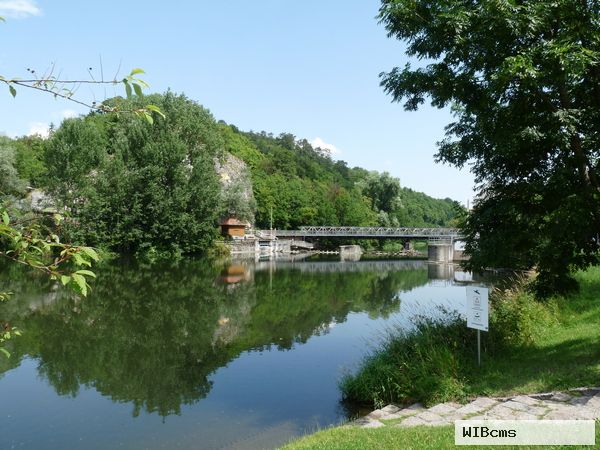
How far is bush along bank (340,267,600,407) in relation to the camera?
7477 millimetres

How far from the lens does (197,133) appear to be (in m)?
46.8

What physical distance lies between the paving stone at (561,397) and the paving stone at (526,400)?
0.76 ft

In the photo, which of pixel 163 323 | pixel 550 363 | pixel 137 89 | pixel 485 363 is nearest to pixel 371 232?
pixel 163 323

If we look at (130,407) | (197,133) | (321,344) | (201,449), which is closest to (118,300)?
(321,344)

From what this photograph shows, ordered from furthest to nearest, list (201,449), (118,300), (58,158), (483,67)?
(58,158) < (118,300) < (483,67) < (201,449)

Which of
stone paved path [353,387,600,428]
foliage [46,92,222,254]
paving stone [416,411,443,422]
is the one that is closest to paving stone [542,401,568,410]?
stone paved path [353,387,600,428]

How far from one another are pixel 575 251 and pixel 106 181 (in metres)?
41.1

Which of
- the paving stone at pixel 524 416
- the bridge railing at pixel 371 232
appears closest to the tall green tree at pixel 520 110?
the paving stone at pixel 524 416

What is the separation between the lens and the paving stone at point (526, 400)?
251 inches

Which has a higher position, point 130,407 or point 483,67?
point 483,67

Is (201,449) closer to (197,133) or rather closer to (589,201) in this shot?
(589,201)

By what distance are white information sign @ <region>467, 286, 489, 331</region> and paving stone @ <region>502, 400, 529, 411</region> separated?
5.83 feet

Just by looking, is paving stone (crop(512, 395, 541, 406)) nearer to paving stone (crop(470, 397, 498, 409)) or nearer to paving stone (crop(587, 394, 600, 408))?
paving stone (crop(470, 397, 498, 409))

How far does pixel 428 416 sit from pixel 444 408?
50 centimetres
